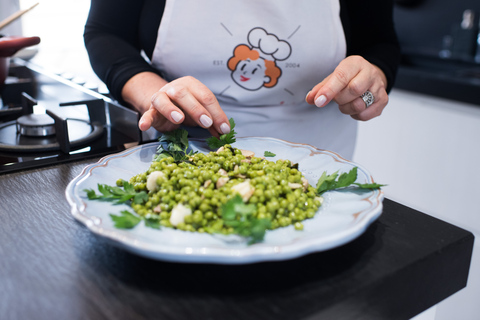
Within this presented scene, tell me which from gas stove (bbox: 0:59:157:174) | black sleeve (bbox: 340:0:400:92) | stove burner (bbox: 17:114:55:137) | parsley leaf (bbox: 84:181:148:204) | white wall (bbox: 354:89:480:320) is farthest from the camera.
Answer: white wall (bbox: 354:89:480:320)

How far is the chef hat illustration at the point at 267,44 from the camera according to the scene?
119cm

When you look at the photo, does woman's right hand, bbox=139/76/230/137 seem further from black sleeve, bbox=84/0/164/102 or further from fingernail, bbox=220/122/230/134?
black sleeve, bbox=84/0/164/102

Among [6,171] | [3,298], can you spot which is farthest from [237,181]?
[6,171]

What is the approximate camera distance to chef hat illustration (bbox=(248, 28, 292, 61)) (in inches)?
46.7

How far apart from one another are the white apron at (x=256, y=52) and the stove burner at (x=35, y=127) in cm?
33

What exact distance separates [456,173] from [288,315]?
184 cm

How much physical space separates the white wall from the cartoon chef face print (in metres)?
1.18

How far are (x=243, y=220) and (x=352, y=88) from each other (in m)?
0.51

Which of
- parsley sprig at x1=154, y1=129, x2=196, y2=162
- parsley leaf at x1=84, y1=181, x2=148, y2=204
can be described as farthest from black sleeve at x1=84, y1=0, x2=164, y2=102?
parsley leaf at x1=84, y1=181, x2=148, y2=204

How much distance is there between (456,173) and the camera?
2.08 m

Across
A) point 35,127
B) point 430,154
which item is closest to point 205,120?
point 35,127

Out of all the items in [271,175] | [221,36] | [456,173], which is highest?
[221,36]

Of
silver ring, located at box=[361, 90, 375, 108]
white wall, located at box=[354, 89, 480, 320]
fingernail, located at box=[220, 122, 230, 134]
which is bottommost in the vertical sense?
white wall, located at box=[354, 89, 480, 320]

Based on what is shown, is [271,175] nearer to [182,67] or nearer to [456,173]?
[182,67]
